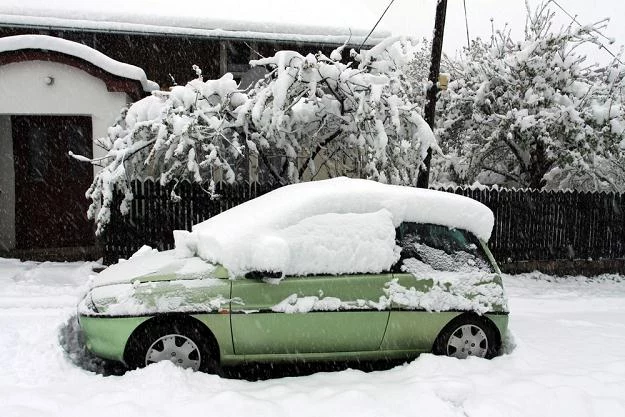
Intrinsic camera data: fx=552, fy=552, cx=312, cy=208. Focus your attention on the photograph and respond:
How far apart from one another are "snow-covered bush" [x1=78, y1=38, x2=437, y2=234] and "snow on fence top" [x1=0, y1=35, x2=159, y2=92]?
32.8 inches

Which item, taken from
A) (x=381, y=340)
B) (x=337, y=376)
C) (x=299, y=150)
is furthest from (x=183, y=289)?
(x=299, y=150)

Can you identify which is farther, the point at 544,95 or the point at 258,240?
the point at 544,95

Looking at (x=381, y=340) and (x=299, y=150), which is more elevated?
(x=299, y=150)

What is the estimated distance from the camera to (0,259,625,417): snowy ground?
3703 mm

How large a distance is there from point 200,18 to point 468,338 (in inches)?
378

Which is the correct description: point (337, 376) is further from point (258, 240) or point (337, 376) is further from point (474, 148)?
point (474, 148)

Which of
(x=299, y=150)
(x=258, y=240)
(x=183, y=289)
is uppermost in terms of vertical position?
(x=299, y=150)

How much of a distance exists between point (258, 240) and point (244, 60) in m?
9.89

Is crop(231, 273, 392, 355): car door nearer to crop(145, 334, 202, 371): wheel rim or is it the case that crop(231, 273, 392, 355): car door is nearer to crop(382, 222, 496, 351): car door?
crop(382, 222, 496, 351): car door

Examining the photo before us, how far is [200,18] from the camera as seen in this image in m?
12.0

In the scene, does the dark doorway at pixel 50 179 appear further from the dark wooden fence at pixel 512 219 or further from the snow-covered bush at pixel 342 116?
the snow-covered bush at pixel 342 116

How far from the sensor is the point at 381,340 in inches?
183

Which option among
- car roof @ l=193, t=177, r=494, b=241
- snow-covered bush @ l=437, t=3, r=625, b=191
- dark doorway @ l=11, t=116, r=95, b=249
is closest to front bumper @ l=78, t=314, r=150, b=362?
car roof @ l=193, t=177, r=494, b=241

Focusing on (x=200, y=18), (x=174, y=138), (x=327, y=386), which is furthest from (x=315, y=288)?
(x=200, y=18)
